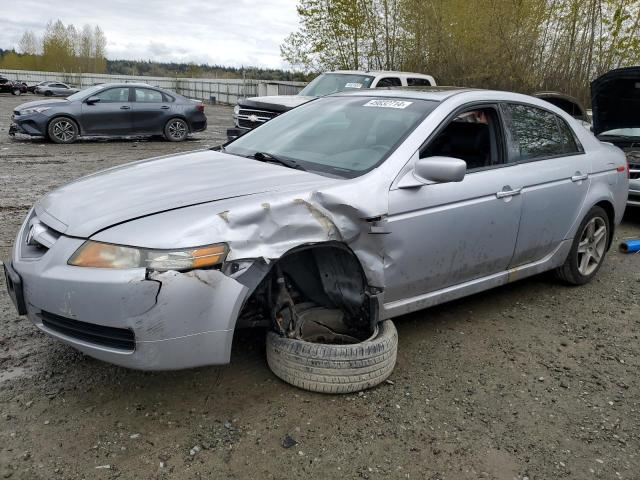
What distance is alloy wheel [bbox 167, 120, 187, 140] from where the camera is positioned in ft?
48.9

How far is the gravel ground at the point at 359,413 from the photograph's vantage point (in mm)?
2512

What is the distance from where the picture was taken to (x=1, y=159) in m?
10.6

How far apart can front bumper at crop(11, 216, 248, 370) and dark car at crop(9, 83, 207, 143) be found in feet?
38.3

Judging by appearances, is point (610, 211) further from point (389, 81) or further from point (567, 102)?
point (389, 81)

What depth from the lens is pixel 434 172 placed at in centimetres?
319

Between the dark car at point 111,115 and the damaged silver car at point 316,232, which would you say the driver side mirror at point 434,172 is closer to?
the damaged silver car at point 316,232

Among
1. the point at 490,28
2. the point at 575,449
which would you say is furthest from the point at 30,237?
the point at 490,28

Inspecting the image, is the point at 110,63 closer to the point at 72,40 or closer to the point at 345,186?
the point at 72,40

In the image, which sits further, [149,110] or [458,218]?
[149,110]

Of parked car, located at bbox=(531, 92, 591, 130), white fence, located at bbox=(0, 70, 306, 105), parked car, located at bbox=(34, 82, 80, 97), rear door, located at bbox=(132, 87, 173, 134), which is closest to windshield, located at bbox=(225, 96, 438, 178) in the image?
parked car, located at bbox=(531, 92, 591, 130)

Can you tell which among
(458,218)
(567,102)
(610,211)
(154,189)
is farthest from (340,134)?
(567,102)

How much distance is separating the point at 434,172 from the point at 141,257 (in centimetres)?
163

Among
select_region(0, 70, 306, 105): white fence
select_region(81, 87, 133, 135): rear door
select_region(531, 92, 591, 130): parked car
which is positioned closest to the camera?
select_region(531, 92, 591, 130): parked car

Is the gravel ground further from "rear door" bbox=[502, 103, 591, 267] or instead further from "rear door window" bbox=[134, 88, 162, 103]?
"rear door window" bbox=[134, 88, 162, 103]
